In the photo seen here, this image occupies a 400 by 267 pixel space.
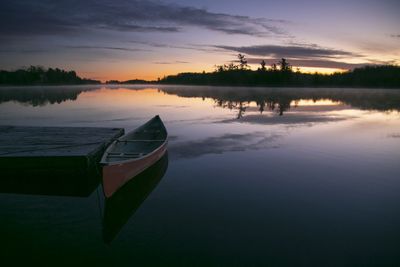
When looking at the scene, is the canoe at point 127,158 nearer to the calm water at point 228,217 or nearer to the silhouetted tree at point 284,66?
the calm water at point 228,217

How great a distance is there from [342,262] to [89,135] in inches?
533

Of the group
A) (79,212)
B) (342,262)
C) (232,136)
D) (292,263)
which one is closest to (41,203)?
(79,212)

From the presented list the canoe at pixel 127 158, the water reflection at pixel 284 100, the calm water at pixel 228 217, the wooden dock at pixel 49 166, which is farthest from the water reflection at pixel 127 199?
the water reflection at pixel 284 100

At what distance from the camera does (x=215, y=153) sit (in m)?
16.8

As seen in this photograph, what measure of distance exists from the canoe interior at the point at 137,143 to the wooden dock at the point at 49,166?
87 cm

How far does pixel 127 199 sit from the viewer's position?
420 inches

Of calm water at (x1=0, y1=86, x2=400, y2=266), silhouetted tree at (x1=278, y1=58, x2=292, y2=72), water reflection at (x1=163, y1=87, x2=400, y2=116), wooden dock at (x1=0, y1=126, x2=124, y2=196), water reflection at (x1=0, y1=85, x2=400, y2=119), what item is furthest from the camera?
silhouetted tree at (x1=278, y1=58, x2=292, y2=72)

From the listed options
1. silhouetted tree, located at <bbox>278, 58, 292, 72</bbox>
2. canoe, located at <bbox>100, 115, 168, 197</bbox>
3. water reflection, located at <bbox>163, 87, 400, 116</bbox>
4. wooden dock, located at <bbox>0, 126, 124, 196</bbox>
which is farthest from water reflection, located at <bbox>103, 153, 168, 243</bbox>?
silhouetted tree, located at <bbox>278, 58, 292, 72</bbox>

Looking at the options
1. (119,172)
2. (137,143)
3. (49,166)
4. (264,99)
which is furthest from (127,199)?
(264,99)

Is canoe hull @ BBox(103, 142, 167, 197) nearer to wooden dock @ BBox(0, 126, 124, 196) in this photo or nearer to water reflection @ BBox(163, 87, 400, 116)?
wooden dock @ BBox(0, 126, 124, 196)

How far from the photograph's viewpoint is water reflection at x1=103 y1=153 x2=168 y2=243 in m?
8.62

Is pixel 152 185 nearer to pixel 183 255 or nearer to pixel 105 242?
pixel 105 242

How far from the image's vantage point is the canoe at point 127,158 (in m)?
9.82

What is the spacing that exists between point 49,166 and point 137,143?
14.8 ft
